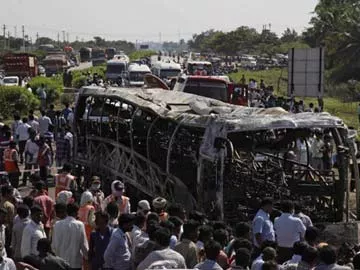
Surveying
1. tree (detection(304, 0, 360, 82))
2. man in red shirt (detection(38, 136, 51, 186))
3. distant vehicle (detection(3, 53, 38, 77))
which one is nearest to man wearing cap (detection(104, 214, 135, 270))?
man in red shirt (detection(38, 136, 51, 186))

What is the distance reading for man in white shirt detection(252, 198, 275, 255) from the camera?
11688 millimetres

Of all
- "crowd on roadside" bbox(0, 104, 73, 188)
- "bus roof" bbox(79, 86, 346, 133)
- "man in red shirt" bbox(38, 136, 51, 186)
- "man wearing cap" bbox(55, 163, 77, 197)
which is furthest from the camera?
"man in red shirt" bbox(38, 136, 51, 186)

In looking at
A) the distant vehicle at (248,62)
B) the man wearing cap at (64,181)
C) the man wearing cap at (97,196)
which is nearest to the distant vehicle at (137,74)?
the man wearing cap at (64,181)

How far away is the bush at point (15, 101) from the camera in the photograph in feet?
115

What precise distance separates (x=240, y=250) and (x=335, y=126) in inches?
258

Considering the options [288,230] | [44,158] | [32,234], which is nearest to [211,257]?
[32,234]

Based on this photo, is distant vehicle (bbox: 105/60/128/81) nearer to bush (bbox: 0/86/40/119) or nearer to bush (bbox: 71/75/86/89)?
bush (bbox: 71/75/86/89)

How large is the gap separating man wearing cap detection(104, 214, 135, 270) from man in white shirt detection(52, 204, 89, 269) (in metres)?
0.71

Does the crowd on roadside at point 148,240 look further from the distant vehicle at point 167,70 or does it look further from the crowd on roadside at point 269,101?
the distant vehicle at point 167,70

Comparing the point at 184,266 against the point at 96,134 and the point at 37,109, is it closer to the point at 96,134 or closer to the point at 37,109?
the point at 96,134

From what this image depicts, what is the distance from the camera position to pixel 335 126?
1523 centimetres

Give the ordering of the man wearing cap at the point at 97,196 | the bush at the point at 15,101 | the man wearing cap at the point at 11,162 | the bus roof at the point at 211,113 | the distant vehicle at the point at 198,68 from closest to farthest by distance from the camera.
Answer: the man wearing cap at the point at 97,196 → the bus roof at the point at 211,113 → the man wearing cap at the point at 11,162 → the bush at the point at 15,101 → the distant vehicle at the point at 198,68

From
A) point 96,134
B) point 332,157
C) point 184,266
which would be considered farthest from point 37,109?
point 184,266

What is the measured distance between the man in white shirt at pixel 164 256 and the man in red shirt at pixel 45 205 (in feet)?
11.9
